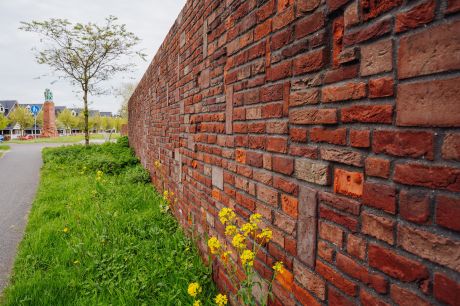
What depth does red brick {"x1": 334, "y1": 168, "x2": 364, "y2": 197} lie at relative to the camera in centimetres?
109

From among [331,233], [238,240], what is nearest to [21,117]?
[238,240]

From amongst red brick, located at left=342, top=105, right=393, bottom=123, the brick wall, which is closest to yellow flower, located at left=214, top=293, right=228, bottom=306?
the brick wall

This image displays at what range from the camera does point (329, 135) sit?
1.21m

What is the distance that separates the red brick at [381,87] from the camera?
95cm

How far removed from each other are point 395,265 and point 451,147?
40 cm

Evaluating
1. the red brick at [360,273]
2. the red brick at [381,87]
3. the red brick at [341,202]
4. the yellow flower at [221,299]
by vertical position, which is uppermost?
the red brick at [381,87]

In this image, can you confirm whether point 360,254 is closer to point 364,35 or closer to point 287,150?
point 287,150

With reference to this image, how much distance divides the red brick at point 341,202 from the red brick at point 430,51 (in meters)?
0.45

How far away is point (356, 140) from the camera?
1.08m

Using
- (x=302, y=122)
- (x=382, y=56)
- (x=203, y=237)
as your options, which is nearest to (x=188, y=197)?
(x=203, y=237)

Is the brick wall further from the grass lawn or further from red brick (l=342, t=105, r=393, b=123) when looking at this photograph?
the grass lawn

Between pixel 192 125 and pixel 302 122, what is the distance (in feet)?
6.48

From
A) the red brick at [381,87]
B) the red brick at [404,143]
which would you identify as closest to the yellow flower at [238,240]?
the red brick at [404,143]

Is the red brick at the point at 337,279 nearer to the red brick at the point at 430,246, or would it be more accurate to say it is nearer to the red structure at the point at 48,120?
the red brick at the point at 430,246
